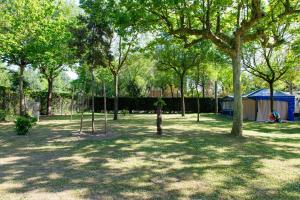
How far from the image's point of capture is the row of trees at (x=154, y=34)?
37.9ft

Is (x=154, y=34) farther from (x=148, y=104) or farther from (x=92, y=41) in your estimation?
(x=148, y=104)

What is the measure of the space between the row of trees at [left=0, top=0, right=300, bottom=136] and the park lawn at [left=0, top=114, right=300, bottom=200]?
143 inches

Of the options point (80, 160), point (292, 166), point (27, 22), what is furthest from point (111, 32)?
point (292, 166)

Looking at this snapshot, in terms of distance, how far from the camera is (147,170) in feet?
20.4

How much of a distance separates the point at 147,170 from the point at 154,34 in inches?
574

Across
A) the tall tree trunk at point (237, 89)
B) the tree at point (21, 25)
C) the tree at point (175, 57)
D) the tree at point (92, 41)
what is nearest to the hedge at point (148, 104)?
the tree at point (175, 57)

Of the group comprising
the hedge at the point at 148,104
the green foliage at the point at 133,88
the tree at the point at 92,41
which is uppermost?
the tree at the point at 92,41

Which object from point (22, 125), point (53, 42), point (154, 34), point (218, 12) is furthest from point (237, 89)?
point (53, 42)

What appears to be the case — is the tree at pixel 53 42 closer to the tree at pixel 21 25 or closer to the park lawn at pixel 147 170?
the tree at pixel 21 25

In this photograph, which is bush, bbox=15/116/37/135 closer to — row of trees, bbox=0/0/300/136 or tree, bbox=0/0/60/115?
row of trees, bbox=0/0/300/136

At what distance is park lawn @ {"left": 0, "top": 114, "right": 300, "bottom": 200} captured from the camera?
472 centimetres

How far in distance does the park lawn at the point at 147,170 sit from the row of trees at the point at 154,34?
364 cm

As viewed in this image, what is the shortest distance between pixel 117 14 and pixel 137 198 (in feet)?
25.8

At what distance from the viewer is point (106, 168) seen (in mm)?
6359
